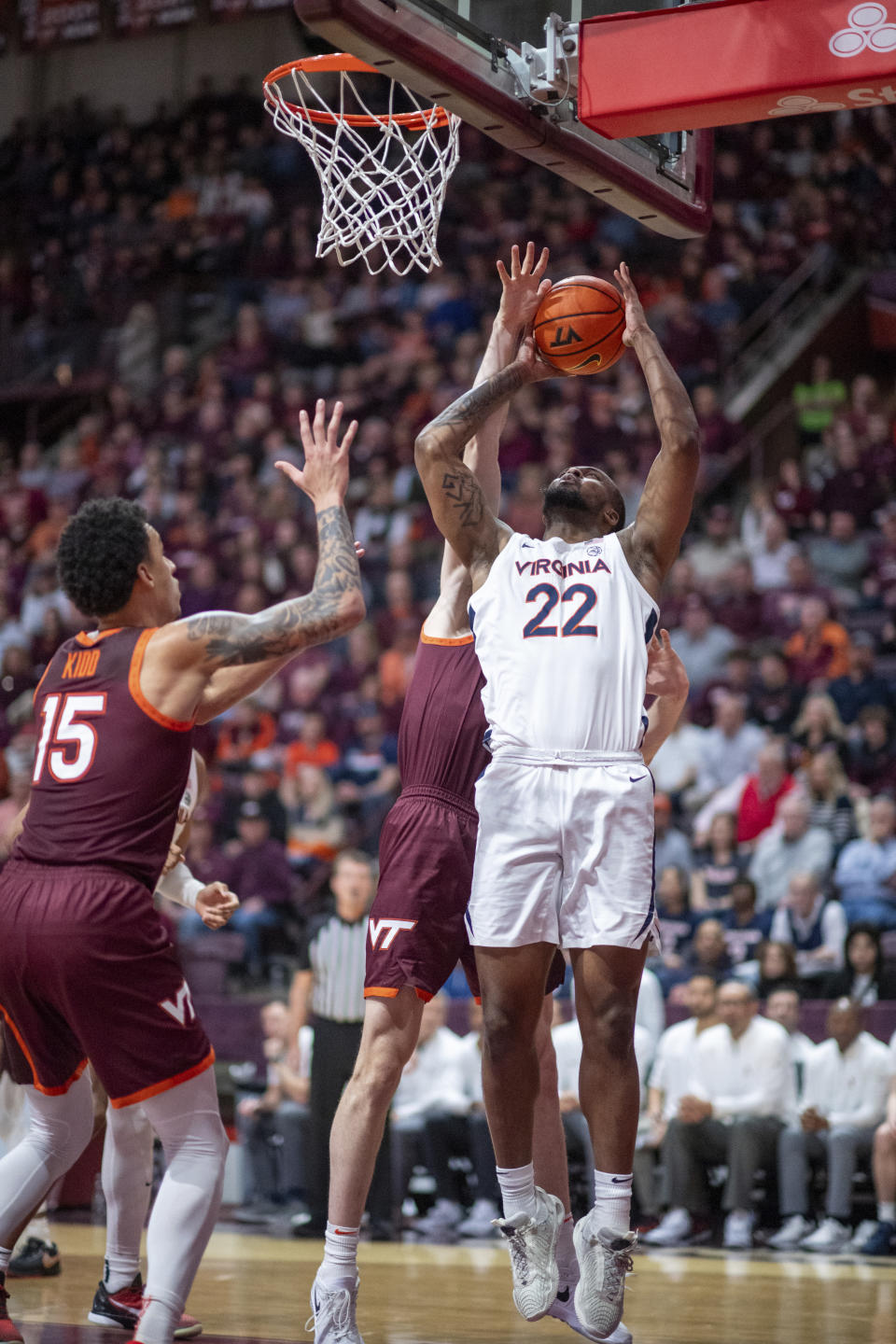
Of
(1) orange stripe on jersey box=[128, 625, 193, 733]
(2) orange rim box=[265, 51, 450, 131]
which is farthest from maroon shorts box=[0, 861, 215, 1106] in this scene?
(2) orange rim box=[265, 51, 450, 131]

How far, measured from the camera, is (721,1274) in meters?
7.49

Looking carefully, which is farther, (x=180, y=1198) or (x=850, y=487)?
(x=850, y=487)

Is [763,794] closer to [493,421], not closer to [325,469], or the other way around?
[493,421]

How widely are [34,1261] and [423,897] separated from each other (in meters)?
3.00

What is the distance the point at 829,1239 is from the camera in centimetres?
874

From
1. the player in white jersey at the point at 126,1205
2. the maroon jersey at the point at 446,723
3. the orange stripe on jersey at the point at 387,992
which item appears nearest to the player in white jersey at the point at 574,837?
the orange stripe on jersey at the point at 387,992

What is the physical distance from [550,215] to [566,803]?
14203 mm

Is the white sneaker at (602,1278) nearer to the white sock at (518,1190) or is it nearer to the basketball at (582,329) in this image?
the white sock at (518,1190)

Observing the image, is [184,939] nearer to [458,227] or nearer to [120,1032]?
[120,1032]

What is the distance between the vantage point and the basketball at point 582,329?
554cm

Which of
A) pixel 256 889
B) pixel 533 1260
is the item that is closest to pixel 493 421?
pixel 533 1260

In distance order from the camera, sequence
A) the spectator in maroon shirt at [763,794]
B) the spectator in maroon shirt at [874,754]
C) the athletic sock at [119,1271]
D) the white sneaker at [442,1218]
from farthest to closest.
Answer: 1. the spectator in maroon shirt at [874,754]
2. the spectator in maroon shirt at [763,794]
3. the white sneaker at [442,1218]
4. the athletic sock at [119,1271]

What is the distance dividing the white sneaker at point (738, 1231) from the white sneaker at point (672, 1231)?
209 millimetres

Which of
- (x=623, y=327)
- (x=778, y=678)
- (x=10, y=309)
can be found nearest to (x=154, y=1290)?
(x=623, y=327)
